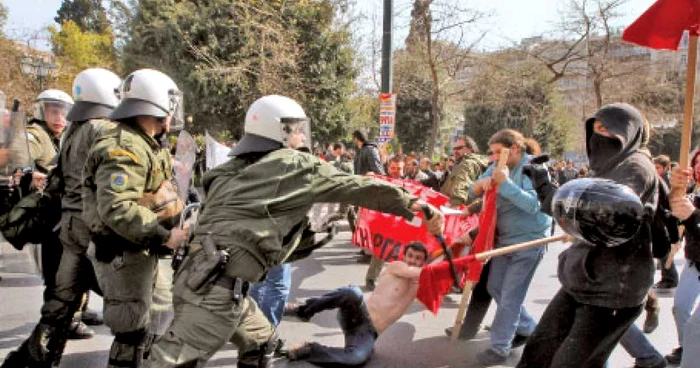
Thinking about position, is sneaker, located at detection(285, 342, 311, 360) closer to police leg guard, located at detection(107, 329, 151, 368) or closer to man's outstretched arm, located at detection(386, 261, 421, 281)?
man's outstretched arm, located at detection(386, 261, 421, 281)

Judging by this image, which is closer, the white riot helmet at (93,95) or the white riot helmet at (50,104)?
the white riot helmet at (93,95)

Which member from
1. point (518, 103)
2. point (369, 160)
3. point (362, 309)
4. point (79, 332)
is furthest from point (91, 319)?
point (518, 103)

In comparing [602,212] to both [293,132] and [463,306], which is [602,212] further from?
[463,306]

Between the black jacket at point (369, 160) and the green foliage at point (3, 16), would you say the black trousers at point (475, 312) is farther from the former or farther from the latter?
the green foliage at point (3, 16)

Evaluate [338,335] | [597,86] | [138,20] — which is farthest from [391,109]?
[138,20]

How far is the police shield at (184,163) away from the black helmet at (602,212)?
2.19 metres

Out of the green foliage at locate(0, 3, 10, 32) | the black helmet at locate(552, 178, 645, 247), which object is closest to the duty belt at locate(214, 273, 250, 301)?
the black helmet at locate(552, 178, 645, 247)

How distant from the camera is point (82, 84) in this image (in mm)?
3688

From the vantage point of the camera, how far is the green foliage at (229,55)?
15.1 metres

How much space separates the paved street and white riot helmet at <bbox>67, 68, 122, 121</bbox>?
1.45 meters

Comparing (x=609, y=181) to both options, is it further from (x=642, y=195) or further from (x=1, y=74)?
(x=1, y=74)

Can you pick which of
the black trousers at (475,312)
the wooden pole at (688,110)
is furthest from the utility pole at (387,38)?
the wooden pole at (688,110)

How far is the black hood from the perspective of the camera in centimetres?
273

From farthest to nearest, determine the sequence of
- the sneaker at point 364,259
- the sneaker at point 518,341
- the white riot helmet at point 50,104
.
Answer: the sneaker at point 364,259, the white riot helmet at point 50,104, the sneaker at point 518,341
